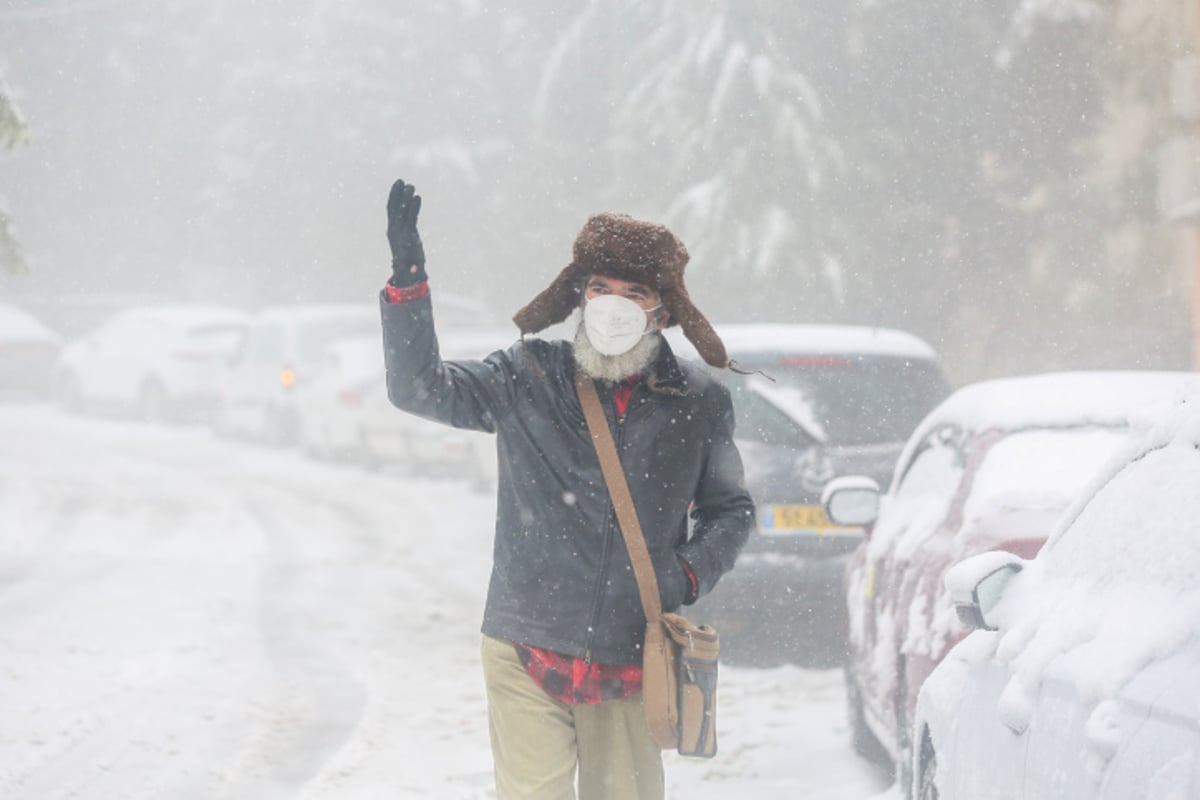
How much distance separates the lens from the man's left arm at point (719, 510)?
155 inches

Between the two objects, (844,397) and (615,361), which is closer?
(615,361)

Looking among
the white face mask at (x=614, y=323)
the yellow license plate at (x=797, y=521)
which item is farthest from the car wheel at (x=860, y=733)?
the white face mask at (x=614, y=323)

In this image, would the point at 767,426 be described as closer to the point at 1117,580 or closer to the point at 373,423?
the point at 1117,580

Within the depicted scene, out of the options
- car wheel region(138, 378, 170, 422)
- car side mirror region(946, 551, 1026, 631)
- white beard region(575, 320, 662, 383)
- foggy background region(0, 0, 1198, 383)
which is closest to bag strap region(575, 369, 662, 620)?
white beard region(575, 320, 662, 383)

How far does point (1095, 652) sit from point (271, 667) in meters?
6.51

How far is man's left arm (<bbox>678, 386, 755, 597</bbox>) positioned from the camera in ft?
12.9

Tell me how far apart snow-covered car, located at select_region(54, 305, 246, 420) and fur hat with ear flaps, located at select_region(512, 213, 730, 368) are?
20.7 metres

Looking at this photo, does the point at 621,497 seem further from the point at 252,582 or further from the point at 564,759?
the point at 252,582

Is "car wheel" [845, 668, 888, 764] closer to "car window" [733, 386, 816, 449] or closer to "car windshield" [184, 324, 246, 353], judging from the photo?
"car window" [733, 386, 816, 449]

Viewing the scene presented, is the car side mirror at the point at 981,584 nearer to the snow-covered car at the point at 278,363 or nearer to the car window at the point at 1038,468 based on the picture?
the car window at the point at 1038,468

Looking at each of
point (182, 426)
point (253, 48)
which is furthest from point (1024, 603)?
point (253, 48)

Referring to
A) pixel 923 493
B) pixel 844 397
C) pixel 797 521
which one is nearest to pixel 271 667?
pixel 797 521

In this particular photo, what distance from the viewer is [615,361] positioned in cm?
388

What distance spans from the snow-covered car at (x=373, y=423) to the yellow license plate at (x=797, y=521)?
9.28 meters
